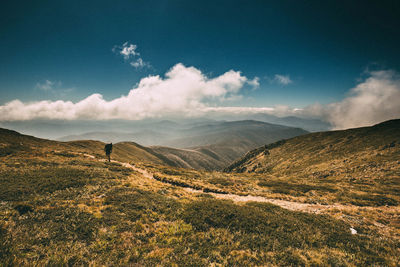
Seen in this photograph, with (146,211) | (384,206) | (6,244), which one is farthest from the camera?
(384,206)

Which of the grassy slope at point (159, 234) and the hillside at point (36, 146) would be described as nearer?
the grassy slope at point (159, 234)

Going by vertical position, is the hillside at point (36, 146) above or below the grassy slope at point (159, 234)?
above

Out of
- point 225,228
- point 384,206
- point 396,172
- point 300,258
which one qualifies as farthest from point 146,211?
point 396,172

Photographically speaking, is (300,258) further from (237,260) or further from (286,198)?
(286,198)

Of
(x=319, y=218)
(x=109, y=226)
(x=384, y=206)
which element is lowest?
(x=384, y=206)

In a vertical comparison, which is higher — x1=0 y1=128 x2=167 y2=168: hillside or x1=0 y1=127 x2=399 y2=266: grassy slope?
x1=0 y1=128 x2=167 y2=168: hillside

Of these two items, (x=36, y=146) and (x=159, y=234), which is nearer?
(x=159, y=234)

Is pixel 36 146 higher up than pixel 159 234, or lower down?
higher up

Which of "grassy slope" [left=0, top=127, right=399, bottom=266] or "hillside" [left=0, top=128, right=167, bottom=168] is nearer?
"grassy slope" [left=0, top=127, right=399, bottom=266]
